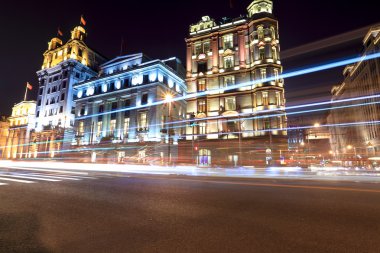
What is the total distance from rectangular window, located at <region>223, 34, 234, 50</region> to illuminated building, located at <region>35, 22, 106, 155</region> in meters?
40.3

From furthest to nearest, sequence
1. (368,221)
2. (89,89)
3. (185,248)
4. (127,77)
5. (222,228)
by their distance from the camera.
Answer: (89,89) → (127,77) → (368,221) → (222,228) → (185,248)

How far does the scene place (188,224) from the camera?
4309 millimetres

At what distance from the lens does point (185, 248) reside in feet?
10.6

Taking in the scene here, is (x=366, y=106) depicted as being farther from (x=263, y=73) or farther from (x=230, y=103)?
(x=230, y=103)

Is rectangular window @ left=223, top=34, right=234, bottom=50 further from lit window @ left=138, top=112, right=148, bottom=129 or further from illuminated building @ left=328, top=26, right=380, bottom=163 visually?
illuminated building @ left=328, top=26, right=380, bottom=163

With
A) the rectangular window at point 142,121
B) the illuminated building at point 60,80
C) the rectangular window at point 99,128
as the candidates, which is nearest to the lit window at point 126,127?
the rectangular window at point 142,121

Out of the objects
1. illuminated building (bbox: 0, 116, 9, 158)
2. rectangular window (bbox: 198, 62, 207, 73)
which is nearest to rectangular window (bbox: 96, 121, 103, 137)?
rectangular window (bbox: 198, 62, 207, 73)

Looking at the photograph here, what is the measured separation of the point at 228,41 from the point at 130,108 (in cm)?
2271

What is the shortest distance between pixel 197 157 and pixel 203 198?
2841cm

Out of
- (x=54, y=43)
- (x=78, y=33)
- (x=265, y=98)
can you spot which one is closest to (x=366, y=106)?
(x=265, y=98)

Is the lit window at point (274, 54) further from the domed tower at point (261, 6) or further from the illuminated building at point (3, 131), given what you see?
the illuminated building at point (3, 131)

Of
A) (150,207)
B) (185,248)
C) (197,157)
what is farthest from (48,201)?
(197,157)

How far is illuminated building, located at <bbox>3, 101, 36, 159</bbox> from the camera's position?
59.9 m

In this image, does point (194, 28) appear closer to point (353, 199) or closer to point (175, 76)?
Result: point (175, 76)
